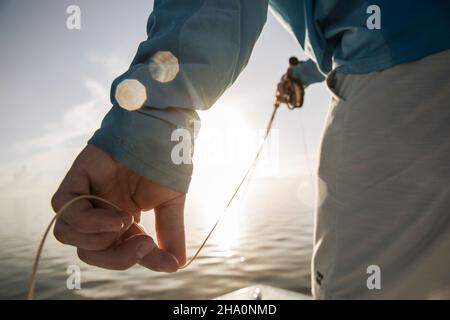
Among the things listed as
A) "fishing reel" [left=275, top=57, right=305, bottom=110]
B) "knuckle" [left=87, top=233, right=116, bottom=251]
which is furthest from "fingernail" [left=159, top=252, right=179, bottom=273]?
"fishing reel" [left=275, top=57, right=305, bottom=110]

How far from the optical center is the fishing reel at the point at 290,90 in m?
2.53

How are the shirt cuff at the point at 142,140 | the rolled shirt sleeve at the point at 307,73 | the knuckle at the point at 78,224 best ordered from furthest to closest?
the rolled shirt sleeve at the point at 307,73, the shirt cuff at the point at 142,140, the knuckle at the point at 78,224

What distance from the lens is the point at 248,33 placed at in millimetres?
1047

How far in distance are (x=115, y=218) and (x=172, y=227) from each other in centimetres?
24

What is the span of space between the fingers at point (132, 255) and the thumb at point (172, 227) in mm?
65

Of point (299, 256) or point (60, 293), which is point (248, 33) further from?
point (299, 256)

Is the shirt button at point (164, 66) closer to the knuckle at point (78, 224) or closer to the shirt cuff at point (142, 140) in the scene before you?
the shirt cuff at point (142, 140)

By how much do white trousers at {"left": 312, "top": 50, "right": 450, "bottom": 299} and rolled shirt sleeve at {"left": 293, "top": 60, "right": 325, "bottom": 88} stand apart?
1561mm

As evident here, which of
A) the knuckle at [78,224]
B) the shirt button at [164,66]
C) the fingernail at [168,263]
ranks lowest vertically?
the fingernail at [168,263]

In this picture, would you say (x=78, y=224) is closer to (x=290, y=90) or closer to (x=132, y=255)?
(x=132, y=255)

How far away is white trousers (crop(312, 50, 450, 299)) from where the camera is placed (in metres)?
0.82

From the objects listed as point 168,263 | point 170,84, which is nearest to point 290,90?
point 170,84

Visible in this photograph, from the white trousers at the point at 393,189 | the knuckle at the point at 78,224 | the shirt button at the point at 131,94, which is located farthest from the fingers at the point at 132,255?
the white trousers at the point at 393,189

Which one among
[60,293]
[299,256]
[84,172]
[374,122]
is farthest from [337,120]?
[299,256]
